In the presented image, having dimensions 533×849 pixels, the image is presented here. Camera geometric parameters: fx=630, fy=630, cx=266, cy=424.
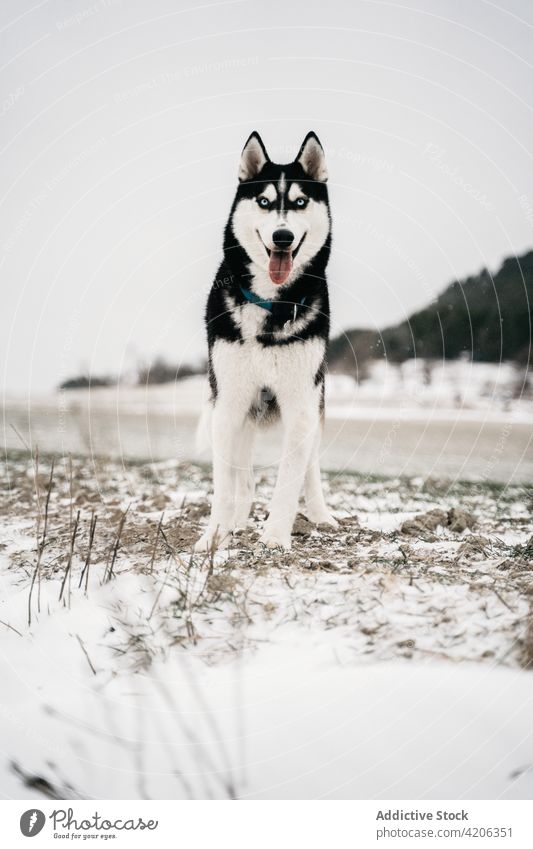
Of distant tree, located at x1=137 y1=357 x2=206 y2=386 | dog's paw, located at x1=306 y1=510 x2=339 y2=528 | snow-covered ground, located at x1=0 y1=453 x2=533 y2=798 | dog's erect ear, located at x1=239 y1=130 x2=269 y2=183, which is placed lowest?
snow-covered ground, located at x1=0 y1=453 x2=533 y2=798

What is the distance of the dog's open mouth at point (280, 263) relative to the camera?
12.4 ft

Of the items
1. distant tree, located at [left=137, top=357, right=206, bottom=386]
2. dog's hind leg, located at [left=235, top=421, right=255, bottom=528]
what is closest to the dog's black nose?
dog's hind leg, located at [left=235, top=421, right=255, bottom=528]

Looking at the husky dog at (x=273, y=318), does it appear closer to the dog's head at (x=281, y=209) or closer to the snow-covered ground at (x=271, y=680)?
the dog's head at (x=281, y=209)

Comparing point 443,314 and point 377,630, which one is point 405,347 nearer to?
point 443,314

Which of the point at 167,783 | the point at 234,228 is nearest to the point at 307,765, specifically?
the point at 167,783

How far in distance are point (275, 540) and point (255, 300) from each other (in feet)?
4.82

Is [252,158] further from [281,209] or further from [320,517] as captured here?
[320,517]

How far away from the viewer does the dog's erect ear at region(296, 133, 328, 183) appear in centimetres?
380

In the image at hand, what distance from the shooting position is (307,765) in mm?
2414

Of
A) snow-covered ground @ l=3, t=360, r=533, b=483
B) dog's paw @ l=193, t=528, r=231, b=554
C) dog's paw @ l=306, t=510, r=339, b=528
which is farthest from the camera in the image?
snow-covered ground @ l=3, t=360, r=533, b=483

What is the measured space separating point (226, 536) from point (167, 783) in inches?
57.7

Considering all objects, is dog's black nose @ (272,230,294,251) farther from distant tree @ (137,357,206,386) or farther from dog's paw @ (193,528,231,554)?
distant tree @ (137,357,206,386)

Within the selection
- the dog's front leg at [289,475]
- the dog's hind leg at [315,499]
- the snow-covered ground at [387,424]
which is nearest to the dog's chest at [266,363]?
the dog's front leg at [289,475]

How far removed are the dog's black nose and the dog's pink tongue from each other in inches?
3.4
